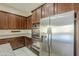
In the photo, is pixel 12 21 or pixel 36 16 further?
pixel 36 16

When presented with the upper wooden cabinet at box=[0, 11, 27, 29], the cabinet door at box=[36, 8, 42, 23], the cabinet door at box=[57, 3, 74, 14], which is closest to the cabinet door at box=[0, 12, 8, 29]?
the upper wooden cabinet at box=[0, 11, 27, 29]

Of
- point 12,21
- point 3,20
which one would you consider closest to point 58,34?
point 12,21

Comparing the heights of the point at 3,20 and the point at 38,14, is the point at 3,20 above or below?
below

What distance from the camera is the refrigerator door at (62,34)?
3.56 feet

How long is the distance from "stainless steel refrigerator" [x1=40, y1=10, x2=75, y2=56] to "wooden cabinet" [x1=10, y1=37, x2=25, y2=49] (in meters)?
0.32

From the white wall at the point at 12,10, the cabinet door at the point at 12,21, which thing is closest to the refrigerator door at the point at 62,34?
the white wall at the point at 12,10

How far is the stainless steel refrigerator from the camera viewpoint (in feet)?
3.60

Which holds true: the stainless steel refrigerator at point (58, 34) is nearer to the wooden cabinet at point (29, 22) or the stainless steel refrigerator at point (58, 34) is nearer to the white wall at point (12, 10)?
the wooden cabinet at point (29, 22)

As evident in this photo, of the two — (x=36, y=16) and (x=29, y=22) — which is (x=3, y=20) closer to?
(x=29, y=22)

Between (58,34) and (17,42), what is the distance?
69cm

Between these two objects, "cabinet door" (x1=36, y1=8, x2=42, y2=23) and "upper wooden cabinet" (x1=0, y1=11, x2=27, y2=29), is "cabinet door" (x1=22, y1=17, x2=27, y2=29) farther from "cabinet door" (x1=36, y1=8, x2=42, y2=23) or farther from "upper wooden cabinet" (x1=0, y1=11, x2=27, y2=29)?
"cabinet door" (x1=36, y1=8, x2=42, y2=23)

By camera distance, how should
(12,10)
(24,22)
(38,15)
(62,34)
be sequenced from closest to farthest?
(62,34), (12,10), (24,22), (38,15)

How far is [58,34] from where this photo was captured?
4.29 ft

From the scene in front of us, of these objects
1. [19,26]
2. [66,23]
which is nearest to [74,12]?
[66,23]
